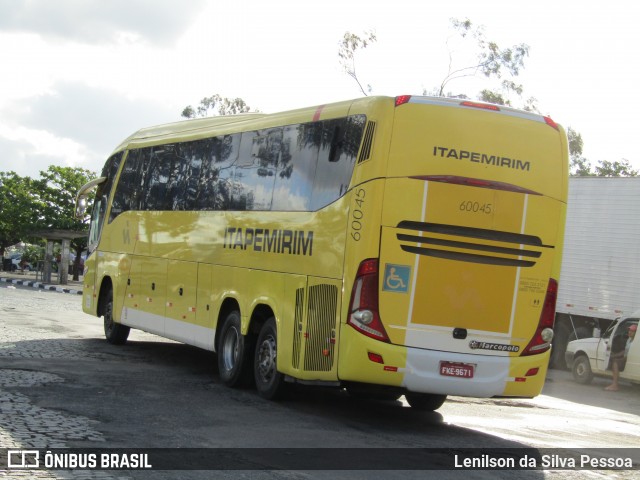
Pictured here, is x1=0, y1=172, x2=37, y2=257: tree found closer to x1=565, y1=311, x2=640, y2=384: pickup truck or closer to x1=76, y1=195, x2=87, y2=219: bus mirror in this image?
x1=76, y1=195, x2=87, y2=219: bus mirror

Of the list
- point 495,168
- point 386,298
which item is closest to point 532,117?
point 495,168

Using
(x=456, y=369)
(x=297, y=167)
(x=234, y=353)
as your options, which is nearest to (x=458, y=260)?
(x=456, y=369)

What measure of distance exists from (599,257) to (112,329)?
513 inches

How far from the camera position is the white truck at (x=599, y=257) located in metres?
24.4

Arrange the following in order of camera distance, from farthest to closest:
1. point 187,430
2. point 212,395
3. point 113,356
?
point 113,356, point 212,395, point 187,430

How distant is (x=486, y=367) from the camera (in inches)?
425

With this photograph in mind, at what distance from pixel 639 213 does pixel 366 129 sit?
49.3ft

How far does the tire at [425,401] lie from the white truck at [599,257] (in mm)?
12184

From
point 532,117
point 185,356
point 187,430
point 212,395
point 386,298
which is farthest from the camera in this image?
point 185,356

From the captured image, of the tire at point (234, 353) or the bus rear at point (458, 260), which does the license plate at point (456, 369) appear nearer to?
the bus rear at point (458, 260)

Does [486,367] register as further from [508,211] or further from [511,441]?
[508,211]

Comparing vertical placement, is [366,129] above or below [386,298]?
above

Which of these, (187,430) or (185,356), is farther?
(185,356)

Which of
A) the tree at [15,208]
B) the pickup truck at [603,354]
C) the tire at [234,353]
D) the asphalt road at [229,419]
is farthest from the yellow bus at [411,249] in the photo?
the tree at [15,208]
